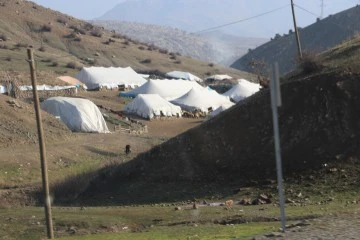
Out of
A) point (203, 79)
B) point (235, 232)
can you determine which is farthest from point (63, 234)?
point (203, 79)

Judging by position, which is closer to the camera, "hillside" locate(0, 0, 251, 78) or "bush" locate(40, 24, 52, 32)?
"hillside" locate(0, 0, 251, 78)

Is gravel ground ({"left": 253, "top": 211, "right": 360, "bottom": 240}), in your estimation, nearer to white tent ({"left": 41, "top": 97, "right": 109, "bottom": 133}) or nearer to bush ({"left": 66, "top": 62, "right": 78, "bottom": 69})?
white tent ({"left": 41, "top": 97, "right": 109, "bottom": 133})

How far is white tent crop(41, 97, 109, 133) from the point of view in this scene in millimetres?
62719

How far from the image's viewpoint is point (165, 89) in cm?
9169

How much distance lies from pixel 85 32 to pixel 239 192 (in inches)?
4758

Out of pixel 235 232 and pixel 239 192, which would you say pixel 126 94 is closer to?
pixel 239 192

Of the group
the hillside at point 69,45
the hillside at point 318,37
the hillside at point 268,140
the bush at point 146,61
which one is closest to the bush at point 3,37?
the hillside at point 69,45

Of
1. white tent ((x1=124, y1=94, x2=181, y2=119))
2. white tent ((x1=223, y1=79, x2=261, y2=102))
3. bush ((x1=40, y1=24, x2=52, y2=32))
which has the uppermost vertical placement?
bush ((x1=40, y1=24, x2=52, y2=32))

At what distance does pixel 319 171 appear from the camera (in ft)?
91.2

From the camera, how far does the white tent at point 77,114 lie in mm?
62719

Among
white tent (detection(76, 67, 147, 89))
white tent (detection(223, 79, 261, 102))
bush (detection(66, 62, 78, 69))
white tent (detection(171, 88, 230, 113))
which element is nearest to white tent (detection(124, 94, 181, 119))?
white tent (detection(171, 88, 230, 113))

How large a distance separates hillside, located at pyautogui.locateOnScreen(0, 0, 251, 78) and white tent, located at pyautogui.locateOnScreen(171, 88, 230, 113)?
2863 cm

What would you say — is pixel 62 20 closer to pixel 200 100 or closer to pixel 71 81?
pixel 71 81

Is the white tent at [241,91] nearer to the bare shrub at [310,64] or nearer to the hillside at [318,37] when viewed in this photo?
the hillside at [318,37]
